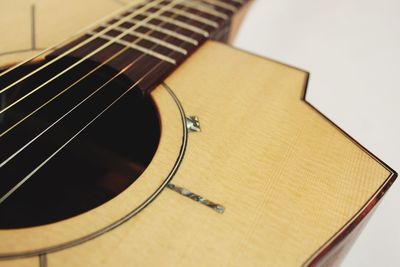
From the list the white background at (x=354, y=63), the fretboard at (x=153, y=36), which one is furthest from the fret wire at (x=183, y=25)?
the white background at (x=354, y=63)

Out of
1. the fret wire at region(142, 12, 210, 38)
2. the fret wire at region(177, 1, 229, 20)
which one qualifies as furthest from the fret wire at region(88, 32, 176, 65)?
the fret wire at region(177, 1, 229, 20)

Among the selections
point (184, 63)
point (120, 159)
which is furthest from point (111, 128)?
point (184, 63)

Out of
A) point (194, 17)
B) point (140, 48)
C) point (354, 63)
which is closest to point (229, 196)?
point (140, 48)

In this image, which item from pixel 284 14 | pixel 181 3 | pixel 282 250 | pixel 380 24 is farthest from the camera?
pixel 284 14

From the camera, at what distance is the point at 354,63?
3.01ft

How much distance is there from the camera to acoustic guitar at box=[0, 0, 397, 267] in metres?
0.39

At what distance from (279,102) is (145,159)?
28 cm

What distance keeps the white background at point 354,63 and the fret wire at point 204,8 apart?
236mm

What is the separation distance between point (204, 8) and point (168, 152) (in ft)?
1.56

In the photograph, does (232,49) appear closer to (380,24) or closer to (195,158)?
(195,158)

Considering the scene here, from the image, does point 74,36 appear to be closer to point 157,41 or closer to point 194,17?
point 157,41

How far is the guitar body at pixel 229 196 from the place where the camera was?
38 cm

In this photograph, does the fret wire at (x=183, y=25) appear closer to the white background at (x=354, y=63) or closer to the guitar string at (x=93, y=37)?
the guitar string at (x=93, y=37)

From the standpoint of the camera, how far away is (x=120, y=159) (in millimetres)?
739
